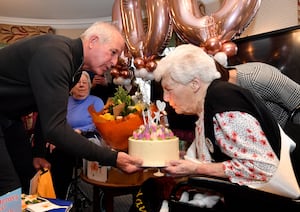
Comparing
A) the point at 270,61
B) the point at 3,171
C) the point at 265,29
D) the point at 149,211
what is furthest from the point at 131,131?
the point at 265,29

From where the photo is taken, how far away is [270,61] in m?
2.55

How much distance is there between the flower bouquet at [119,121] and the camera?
1808mm

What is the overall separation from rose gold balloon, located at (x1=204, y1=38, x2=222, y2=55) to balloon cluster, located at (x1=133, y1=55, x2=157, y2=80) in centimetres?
61

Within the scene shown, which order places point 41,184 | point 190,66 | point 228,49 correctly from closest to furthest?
point 190,66, point 41,184, point 228,49

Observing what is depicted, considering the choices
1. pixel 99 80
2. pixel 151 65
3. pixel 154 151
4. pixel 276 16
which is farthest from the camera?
pixel 99 80

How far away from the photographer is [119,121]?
181 centimetres

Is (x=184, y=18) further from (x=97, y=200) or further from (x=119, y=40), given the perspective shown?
(x=97, y=200)

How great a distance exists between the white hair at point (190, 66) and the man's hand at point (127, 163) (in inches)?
16.1

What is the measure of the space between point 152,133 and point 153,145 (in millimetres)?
94

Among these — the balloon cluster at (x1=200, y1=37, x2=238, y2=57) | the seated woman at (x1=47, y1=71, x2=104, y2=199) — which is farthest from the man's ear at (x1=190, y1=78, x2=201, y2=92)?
the seated woman at (x1=47, y1=71, x2=104, y2=199)

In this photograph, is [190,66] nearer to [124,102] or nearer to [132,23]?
[124,102]

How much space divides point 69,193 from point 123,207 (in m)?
0.54

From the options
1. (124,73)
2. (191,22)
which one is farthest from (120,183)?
(124,73)

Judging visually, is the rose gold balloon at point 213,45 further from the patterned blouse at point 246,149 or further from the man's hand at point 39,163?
the man's hand at point 39,163
